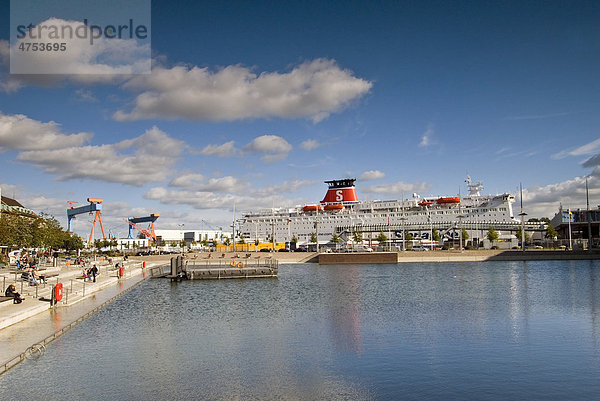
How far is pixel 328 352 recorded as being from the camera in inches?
648

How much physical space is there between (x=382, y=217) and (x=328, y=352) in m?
102

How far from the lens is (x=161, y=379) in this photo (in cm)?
1327

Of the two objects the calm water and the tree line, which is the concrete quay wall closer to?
the tree line

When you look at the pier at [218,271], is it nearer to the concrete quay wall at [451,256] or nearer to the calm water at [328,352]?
the calm water at [328,352]

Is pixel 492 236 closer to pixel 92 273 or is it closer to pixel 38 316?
pixel 92 273

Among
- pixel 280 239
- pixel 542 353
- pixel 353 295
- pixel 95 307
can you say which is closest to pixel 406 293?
pixel 353 295

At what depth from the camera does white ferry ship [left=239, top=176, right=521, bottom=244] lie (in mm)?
104375

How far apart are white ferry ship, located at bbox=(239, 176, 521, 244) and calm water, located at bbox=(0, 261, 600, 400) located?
7179 centimetres

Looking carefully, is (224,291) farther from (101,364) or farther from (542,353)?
(542,353)

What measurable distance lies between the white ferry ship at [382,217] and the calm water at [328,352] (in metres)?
71.8

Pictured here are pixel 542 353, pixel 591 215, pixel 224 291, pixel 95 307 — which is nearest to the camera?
pixel 542 353

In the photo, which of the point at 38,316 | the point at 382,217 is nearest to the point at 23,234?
the point at 38,316

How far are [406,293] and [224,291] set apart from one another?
14.7 metres

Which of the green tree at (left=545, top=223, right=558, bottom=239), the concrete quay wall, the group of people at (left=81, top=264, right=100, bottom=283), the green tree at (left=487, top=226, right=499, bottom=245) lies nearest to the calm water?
the group of people at (left=81, top=264, right=100, bottom=283)
